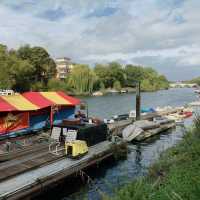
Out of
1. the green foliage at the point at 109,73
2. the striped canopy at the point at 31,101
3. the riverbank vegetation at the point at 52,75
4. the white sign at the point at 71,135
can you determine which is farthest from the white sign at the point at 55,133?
the green foliage at the point at 109,73

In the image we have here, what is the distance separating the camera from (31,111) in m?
23.4

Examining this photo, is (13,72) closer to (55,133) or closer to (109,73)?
(109,73)

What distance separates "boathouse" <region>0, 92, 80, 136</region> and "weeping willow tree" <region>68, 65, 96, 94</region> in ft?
266

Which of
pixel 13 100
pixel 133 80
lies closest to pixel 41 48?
pixel 133 80

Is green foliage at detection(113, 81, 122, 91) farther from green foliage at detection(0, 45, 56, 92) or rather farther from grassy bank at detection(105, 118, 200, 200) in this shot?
grassy bank at detection(105, 118, 200, 200)

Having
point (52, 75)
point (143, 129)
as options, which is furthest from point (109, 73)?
point (143, 129)

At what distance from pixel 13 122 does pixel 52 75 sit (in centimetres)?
8172

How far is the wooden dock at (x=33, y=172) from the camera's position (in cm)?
1305

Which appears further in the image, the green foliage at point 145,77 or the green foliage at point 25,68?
the green foliage at point 145,77

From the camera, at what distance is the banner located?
69.8 ft

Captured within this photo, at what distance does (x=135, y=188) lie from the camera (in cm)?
795

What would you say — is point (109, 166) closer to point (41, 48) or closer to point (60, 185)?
point (60, 185)

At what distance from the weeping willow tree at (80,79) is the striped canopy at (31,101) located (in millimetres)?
81133

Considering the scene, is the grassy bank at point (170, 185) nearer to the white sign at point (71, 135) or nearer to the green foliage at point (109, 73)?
the white sign at point (71, 135)
